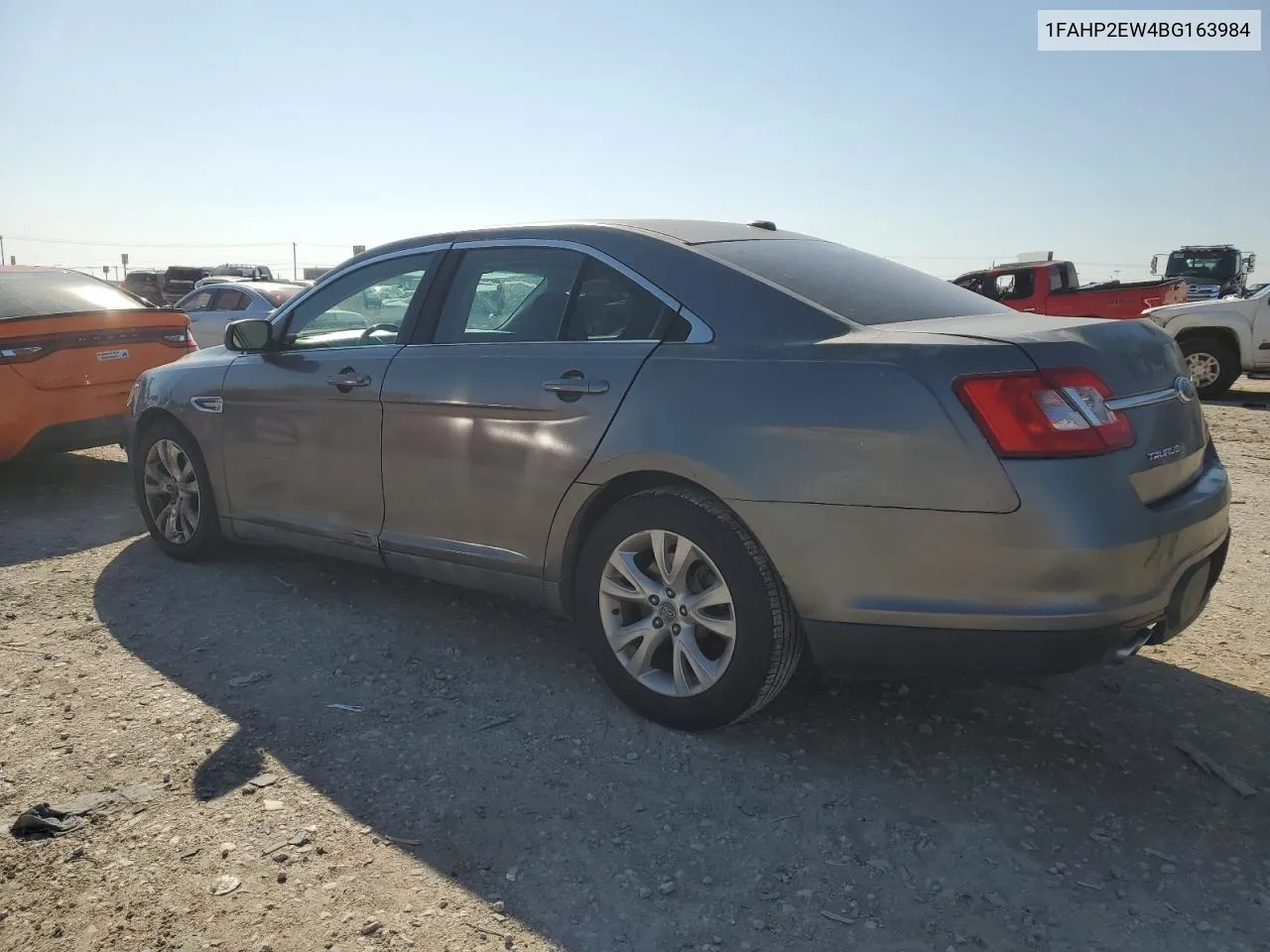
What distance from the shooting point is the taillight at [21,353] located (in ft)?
21.1

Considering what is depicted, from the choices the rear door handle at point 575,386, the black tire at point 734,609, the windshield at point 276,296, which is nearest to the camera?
the black tire at point 734,609

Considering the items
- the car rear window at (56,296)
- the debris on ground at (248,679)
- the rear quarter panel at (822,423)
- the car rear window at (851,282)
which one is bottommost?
the debris on ground at (248,679)

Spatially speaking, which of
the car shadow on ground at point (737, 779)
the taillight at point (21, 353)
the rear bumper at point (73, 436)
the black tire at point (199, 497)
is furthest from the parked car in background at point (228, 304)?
the car shadow on ground at point (737, 779)

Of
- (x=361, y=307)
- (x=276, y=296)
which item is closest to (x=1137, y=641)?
(x=361, y=307)

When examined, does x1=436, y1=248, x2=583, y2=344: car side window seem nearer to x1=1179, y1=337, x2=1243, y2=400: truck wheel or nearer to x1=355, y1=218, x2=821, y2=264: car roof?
x1=355, y1=218, x2=821, y2=264: car roof

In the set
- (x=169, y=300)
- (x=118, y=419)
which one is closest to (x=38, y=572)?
(x=118, y=419)

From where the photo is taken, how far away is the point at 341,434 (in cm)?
420

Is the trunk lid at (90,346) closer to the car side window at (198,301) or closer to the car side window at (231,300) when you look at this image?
the car side window at (231,300)

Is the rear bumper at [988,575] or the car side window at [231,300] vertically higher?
the car side window at [231,300]

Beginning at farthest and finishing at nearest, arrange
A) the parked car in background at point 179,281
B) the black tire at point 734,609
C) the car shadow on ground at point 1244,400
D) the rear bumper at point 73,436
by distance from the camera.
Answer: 1. the parked car in background at point 179,281
2. the car shadow on ground at point 1244,400
3. the rear bumper at point 73,436
4. the black tire at point 734,609

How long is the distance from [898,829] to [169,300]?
1182 inches

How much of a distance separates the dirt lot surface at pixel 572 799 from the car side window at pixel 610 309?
1252mm

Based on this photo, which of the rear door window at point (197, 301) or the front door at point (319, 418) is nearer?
the front door at point (319, 418)

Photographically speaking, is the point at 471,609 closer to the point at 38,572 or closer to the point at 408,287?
the point at 408,287
